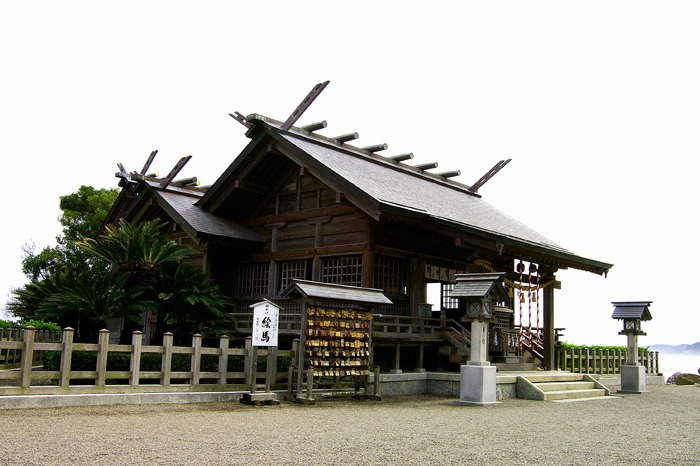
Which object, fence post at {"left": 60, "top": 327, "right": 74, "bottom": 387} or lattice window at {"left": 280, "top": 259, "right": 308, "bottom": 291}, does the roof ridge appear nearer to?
lattice window at {"left": 280, "top": 259, "right": 308, "bottom": 291}

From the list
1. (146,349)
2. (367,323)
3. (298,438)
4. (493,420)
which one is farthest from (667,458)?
(146,349)

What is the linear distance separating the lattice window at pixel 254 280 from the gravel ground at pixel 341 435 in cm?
774

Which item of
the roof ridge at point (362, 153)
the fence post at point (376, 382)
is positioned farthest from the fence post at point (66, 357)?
→ the roof ridge at point (362, 153)

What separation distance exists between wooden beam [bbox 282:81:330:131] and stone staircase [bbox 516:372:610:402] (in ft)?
31.5

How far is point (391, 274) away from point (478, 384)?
5.04m

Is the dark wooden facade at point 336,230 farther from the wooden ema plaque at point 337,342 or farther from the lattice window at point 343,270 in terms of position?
the wooden ema plaque at point 337,342

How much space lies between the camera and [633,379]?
21.1 meters

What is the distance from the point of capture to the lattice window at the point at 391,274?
19156 mm

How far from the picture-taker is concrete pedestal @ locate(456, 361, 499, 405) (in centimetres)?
1519

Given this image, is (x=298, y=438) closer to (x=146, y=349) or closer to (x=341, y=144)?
(x=146, y=349)

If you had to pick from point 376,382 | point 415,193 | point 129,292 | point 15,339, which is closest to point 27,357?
point 129,292

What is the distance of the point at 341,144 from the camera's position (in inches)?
915

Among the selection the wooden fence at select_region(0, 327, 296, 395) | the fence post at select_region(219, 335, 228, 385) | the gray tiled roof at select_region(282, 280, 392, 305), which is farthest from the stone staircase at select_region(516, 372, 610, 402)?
the fence post at select_region(219, 335, 228, 385)

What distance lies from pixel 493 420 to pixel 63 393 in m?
7.69
